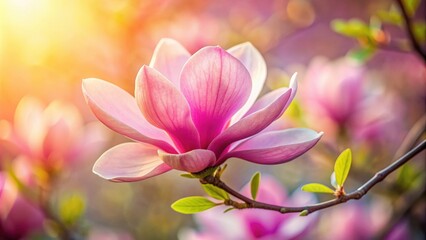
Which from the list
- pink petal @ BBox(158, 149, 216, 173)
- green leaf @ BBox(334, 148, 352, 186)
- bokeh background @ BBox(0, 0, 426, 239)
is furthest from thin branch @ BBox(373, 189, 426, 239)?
pink petal @ BBox(158, 149, 216, 173)

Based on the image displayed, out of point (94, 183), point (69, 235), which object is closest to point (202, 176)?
point (69, 235)

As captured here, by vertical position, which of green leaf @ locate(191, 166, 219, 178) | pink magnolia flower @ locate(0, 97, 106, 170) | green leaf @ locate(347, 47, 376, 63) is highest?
green leaf @ locate(347, 47, 376, 63)

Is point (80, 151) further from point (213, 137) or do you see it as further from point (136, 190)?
point (136, 190)

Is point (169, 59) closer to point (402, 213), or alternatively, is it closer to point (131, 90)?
point (402, 213)

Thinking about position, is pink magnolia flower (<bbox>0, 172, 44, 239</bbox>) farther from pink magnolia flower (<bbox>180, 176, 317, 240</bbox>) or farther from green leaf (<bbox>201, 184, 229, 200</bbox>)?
green leaf (<bbox>201, 184, 229, 200</bbox>)

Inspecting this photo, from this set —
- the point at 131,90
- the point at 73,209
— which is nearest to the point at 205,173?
the point at 73,209

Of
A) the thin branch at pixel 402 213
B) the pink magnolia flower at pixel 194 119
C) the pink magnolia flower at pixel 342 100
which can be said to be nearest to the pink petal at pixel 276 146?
the pink magnolia flower at pixel 194 119
